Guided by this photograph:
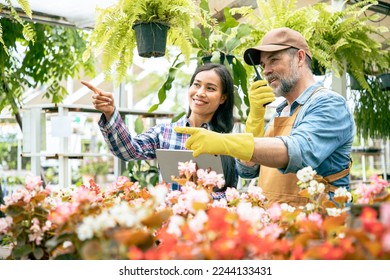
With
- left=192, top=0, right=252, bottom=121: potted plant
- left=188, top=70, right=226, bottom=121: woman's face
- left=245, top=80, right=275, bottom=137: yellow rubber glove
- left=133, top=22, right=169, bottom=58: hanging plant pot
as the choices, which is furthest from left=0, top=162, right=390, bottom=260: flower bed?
left=192, top=0, right=252, bottom=121: potted plant

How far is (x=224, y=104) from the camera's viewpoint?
227cm

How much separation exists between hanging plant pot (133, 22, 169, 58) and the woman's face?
1.12ft

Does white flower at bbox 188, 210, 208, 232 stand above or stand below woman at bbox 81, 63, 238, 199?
below

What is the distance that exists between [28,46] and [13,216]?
13.3ft

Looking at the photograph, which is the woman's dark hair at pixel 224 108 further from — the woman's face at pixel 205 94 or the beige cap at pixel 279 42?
the beige cap at pixel 279 42

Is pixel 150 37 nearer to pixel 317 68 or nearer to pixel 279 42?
pixel 279 42

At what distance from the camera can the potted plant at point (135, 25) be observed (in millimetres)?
2393

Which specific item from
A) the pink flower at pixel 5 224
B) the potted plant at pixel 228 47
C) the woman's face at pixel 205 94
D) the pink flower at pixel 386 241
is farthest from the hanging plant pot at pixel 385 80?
the pink flower at pixel 386 241

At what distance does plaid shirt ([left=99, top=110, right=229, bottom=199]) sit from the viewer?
201 cm

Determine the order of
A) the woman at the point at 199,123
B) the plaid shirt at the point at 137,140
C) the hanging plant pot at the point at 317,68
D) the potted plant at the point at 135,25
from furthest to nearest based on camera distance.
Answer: the hanging plant pot at the point at 317,68 < the potted plant at the point at 135,25 < the woman at the point at 199,123 < the plaid shirt at the point at 137,140

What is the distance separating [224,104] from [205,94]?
5.6 inches

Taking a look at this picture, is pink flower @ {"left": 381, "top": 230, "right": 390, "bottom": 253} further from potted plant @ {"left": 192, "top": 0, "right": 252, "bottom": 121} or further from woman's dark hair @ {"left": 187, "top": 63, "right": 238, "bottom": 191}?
potted plant @ {"left": 192, "top": 0, "right": 252, "bottom": 121}
